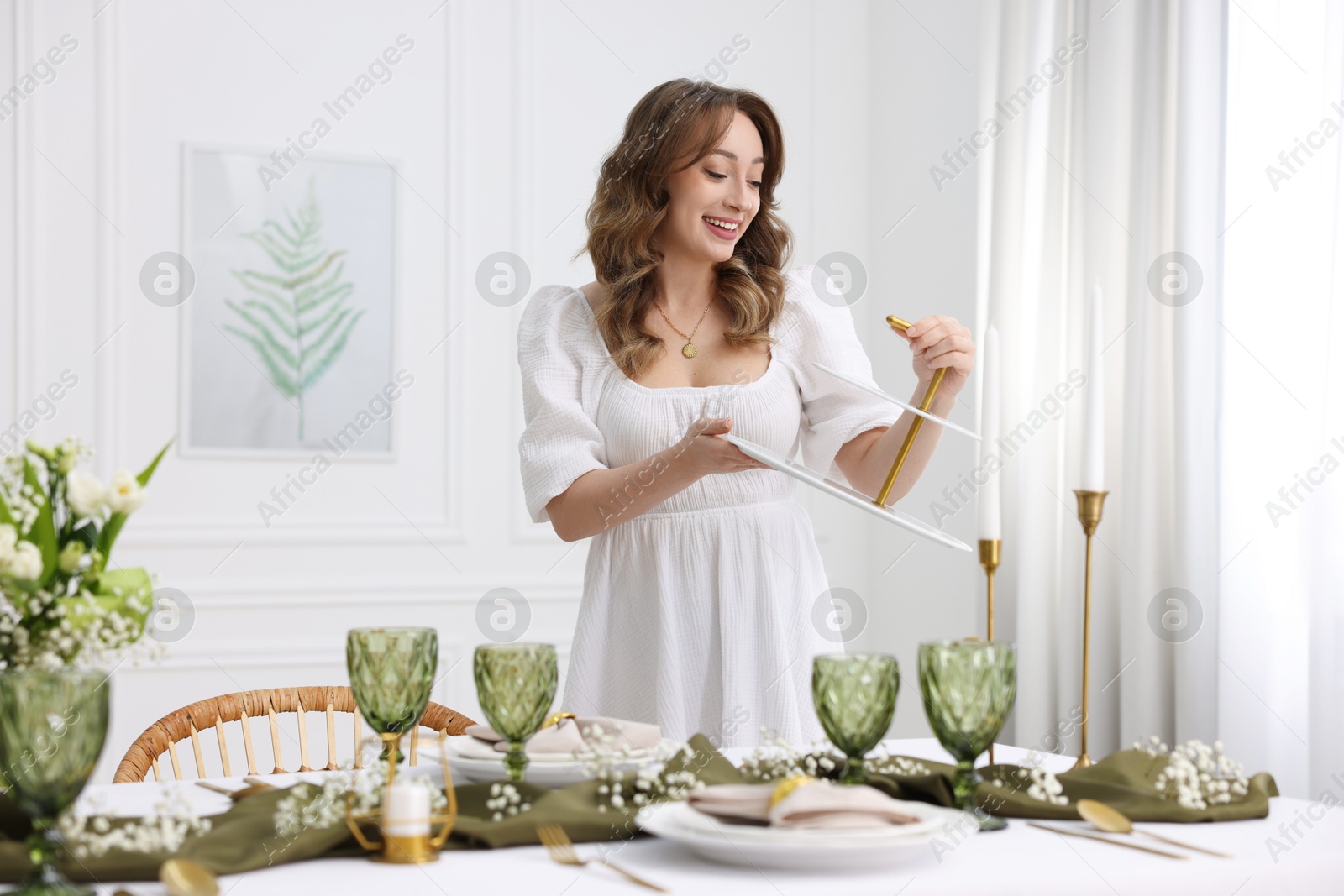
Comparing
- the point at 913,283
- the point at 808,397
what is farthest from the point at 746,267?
the point at 913,283

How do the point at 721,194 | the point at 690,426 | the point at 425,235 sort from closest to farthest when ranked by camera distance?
the point at 690,426
the point at 721,194
the point at 425,235

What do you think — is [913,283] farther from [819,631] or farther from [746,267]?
[819,631]

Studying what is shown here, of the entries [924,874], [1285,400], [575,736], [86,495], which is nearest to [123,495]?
[86,495]

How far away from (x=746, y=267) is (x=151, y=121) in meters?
2.28

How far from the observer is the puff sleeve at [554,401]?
202 centimetres

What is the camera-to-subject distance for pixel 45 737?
3.03ft

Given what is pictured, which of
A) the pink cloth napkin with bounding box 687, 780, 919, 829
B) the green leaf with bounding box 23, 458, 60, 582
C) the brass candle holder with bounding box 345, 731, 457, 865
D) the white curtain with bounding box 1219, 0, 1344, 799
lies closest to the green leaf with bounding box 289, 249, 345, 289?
the white curtain with bounding box 1219, 0, 1344, 799

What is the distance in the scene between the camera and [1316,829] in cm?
120

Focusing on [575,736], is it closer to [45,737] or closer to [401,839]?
[401,839]

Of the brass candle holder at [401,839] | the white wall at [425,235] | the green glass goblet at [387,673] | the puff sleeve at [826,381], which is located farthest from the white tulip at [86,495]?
the white wall at [425,235]

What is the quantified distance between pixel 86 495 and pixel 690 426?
95 centimetres

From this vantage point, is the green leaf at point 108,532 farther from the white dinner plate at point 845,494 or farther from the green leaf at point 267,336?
the green leaf at point 267,336

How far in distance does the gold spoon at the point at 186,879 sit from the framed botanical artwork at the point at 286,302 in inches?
117

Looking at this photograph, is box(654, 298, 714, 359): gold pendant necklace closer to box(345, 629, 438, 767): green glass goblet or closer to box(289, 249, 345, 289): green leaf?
box(345, 629, 438, 767): green glass goblet
